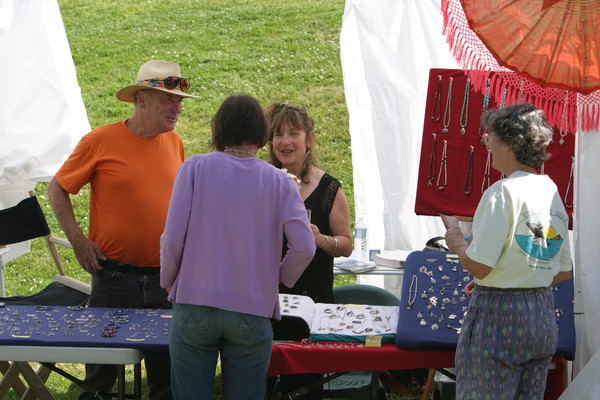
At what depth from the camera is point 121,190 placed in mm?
3154

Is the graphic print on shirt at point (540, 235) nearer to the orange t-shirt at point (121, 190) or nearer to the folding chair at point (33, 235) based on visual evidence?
the orange t-shirt at point (121, 190)

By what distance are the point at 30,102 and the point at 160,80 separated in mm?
1554

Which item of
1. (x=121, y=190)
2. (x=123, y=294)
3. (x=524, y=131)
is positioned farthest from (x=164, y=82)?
(x=524, y=131)

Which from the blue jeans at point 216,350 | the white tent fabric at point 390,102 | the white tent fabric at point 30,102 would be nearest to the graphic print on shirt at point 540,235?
the blue jeans at point 216,350

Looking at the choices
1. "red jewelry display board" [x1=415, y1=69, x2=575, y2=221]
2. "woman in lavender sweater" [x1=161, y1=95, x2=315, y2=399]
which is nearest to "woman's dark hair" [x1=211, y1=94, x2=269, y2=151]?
"woman in lavender sweater" [x1=161, y1=95, x2=315, y2=399]

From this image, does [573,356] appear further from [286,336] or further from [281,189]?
[281,189]

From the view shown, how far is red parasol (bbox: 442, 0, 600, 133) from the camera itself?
2.30m

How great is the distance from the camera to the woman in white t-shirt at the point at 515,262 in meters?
2.23

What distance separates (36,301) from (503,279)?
101 inches

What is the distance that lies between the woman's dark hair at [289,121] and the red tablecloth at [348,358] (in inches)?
37.2

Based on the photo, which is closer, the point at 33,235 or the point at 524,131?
the point at 524,131

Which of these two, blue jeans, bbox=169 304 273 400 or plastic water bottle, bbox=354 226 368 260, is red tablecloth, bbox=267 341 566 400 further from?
plastic water bottle, bbox=354 226 368 260

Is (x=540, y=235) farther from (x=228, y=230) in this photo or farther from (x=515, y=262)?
(x=228, y=230)

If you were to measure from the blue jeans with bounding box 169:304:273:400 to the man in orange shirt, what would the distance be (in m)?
0.84
